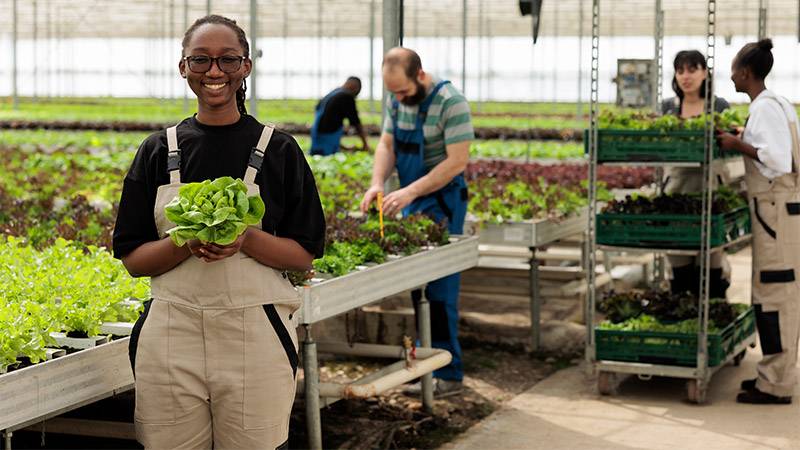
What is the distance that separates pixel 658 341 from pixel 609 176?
3.51m

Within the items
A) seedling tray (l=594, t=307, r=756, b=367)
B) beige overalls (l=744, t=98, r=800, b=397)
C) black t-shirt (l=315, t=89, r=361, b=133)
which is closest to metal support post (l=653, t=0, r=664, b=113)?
beige overalls (l=744, t=98, r=800, b=397)

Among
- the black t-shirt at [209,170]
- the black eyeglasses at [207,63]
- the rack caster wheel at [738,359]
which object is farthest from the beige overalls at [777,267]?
the black eyeglasses at [207,63]

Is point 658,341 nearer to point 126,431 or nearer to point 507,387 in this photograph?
point 507,387

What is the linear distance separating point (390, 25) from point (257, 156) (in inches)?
135

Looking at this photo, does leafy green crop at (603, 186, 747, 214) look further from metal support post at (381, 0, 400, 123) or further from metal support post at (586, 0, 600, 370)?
metal support post at (381, 0, 400, 123)

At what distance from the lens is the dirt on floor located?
512 cm

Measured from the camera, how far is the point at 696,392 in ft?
19.0

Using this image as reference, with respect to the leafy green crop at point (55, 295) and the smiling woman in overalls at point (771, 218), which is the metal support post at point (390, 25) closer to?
the smiling woman in overalls at point (771, 218)

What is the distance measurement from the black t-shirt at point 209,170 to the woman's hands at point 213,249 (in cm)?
19

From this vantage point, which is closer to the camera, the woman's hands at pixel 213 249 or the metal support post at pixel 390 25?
the woman's hands at pixel 213 249

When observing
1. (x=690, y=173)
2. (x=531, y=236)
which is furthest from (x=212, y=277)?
(x=690, y=173)

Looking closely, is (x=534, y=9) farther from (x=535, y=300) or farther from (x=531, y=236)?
(x=535, y=300)

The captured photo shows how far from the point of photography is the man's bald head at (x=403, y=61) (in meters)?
5.42

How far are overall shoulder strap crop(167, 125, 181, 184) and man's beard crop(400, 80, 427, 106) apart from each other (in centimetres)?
278
